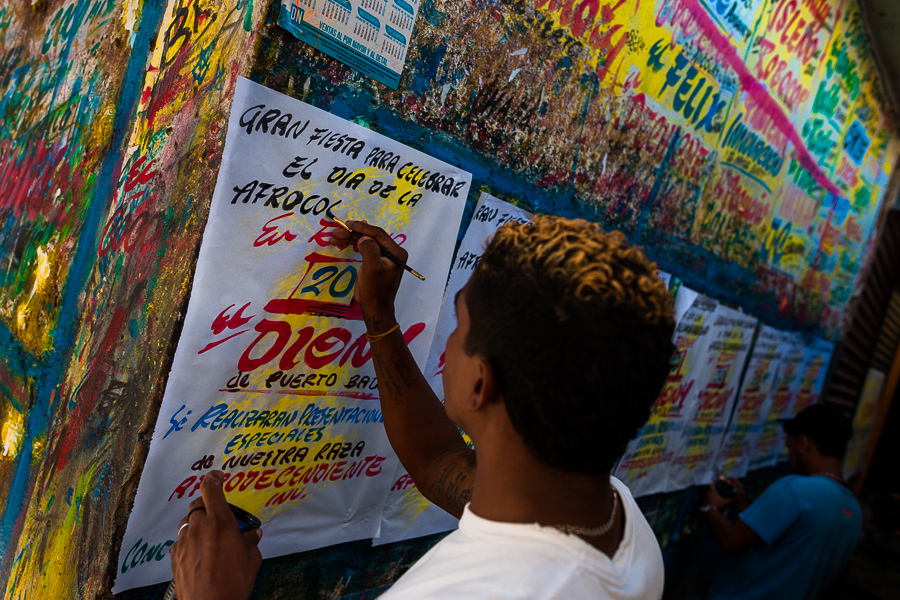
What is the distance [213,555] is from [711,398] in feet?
10.5

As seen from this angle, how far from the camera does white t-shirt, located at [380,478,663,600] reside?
841 millimetres

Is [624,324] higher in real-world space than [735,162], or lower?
lower

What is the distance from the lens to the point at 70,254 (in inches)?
70.2

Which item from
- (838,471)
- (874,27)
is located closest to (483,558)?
(838,471)

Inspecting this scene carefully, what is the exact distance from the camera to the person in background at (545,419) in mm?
896

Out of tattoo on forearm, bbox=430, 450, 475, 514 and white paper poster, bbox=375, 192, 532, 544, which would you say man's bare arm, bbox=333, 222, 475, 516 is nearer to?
tattoo on forearm, bbox=430, 450, 475, 514

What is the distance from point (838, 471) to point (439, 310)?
272 centimetres

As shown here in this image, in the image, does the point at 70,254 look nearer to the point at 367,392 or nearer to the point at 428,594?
the point at 367,392

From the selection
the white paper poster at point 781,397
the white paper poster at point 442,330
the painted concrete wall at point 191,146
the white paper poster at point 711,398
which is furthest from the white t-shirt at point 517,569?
the white paper poster at point 781,397

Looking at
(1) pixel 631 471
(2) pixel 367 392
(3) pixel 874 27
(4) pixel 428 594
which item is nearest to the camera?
(4) pixel 428 594

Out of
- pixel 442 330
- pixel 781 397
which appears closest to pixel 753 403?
pixel 781 397

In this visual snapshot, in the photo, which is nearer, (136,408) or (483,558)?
(483,558)

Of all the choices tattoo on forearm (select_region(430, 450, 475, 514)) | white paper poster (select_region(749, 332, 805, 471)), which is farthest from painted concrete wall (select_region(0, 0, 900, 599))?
white paper poster (select_region(749, 332, 805, 471))

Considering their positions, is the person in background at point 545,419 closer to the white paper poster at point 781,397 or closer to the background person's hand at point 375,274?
the background person's hand at point 375,274
